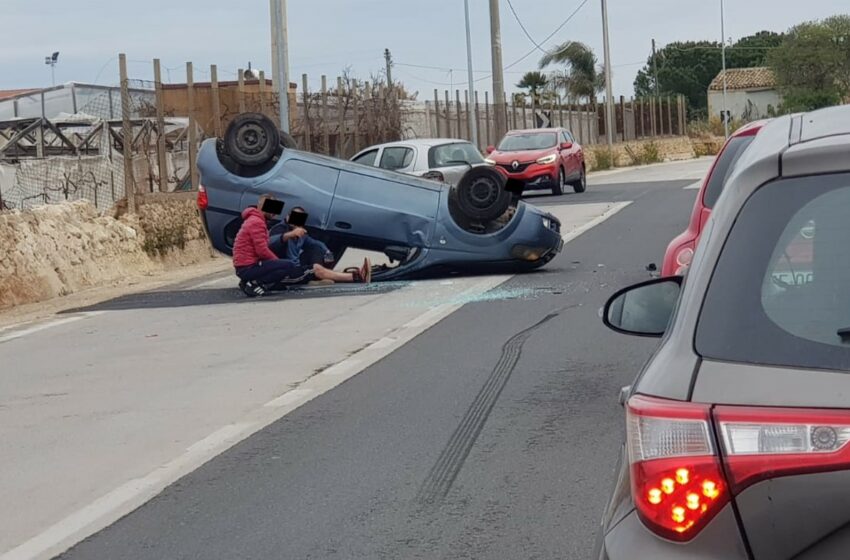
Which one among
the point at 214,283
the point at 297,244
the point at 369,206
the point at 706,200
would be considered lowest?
the point at 214,283

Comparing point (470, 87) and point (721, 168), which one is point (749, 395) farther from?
point (470, 87)

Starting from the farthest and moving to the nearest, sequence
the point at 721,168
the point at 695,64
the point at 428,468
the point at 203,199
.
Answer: the point at 695,64 < the point at 203,199 < the point at 721,168 < the point at 428,468

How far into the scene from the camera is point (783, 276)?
304cm

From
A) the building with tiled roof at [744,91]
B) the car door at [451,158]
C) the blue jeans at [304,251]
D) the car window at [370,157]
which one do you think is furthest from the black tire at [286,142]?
the building with tiled roof at [744,91]

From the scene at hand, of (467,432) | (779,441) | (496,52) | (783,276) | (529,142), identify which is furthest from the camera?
(496,52)

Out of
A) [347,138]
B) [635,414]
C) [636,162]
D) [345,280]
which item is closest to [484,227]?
[345,280]

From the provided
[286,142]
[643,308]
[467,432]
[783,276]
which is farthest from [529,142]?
[783,276]

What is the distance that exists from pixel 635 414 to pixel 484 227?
14.1 meters

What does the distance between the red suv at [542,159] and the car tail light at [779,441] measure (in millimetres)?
30557

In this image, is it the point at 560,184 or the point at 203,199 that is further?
the point at 560,184

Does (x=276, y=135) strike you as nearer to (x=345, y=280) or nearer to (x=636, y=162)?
(x=345, y=280)

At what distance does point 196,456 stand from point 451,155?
20591 mm

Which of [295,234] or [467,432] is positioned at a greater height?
[295,234]

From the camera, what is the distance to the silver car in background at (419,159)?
1064 inches
